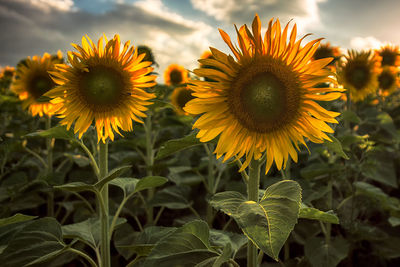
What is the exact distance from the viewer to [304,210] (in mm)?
1192

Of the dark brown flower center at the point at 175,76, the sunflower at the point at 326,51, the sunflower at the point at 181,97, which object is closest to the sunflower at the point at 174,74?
the dark brown flower center at the point at 175,76

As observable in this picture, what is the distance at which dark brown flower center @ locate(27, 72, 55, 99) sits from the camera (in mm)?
2612

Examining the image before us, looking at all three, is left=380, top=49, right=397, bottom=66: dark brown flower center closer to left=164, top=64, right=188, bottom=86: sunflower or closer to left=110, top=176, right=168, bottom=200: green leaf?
left=164, top=64, right=188, bottom=86: sunflower

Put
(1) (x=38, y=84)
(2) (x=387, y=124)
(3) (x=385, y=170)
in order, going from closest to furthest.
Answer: (1) (x=38, y=84)
(3) (x=385, y=170)
(2) (x=387, y=124)

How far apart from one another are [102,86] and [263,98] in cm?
74

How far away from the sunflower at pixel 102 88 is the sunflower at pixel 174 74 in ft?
12.4

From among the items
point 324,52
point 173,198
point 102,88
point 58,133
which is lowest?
point 173,198

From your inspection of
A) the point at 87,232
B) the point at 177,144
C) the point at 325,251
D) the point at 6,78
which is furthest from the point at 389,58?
the point at 6,78

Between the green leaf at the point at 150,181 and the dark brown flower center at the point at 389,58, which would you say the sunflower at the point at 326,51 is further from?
the green leaf at the point at 150,181

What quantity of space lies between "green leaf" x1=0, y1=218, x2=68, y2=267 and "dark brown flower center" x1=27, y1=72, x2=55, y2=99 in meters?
1.44

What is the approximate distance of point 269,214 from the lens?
41.2 inches

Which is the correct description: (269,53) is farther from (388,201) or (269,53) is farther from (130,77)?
(388,201)

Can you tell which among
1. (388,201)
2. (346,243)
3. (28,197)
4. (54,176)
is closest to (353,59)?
(388,201)

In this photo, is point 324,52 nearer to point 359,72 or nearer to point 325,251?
point 359,72
